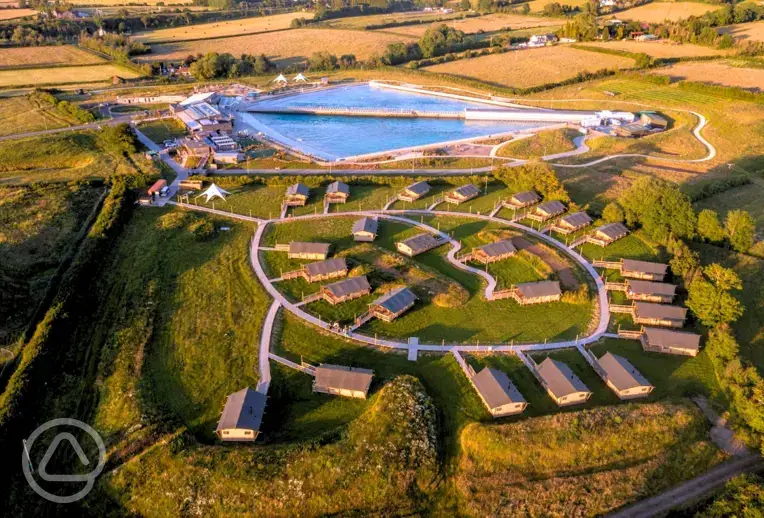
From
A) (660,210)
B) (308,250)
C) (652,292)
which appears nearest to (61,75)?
(308,250)

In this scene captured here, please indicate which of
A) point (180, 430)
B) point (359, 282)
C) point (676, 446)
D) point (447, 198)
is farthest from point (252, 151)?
point (676, 446)

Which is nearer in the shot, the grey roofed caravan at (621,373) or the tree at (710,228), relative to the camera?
the grey roofed caravan at (621,373)

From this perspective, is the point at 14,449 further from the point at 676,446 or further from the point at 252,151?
the point at 252,151

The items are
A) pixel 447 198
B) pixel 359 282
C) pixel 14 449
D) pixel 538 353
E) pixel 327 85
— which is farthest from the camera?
pixel 327 85

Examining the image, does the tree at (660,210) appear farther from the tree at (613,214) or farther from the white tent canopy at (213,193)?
the white tent canopy at (213,193)

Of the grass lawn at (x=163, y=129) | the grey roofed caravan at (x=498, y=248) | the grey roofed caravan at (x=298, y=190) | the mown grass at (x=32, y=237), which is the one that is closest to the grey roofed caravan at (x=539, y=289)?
the grey roofed caravan at (x=498, y=248)
